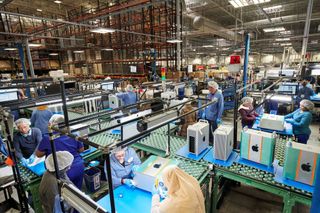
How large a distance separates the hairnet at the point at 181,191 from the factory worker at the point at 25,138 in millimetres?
2739

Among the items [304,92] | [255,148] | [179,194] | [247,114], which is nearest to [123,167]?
[179,194]

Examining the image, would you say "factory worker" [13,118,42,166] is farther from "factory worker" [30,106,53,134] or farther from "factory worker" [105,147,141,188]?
"factory worker" [105,147,141,188]

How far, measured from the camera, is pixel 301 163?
1.94m

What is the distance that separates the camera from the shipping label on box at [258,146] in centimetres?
220

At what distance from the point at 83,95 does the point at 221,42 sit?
16.0 metres

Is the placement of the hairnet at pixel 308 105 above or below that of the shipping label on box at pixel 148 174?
above

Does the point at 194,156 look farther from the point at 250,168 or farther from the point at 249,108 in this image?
the point at 249,108

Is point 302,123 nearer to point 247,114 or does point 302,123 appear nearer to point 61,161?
point 247,114

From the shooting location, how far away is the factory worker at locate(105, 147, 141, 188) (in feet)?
7.32

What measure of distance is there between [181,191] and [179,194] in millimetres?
27

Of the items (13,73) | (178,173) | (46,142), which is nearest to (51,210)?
(46,142)

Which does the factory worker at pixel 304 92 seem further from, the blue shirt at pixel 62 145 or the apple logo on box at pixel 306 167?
the blue shirt at pixel 62 145

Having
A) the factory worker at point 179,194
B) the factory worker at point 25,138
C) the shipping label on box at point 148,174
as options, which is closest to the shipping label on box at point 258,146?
the shipping label on box at point 148,174

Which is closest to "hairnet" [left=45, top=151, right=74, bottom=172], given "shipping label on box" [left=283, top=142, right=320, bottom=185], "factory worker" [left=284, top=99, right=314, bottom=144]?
"shipping label on box" [left=283, top=142, right=320, bottom=185]
